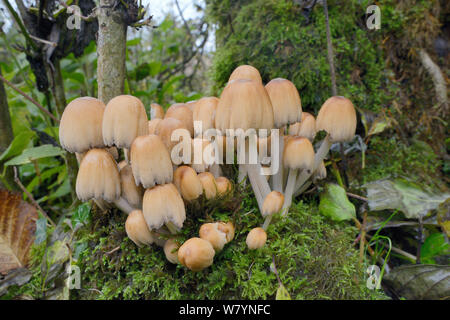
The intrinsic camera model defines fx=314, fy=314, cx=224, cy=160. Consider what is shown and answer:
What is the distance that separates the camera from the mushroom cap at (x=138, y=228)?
4.03 feet

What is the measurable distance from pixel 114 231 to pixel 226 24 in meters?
1.94

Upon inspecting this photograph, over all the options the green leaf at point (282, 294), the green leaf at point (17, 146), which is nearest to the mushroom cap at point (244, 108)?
the green leaf at point (282, 294)

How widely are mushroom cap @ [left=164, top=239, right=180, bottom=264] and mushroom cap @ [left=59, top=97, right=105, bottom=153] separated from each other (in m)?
0.50

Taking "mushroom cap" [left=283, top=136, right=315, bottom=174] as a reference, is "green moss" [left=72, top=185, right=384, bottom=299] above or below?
below

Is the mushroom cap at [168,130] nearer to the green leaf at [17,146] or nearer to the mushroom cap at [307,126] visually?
the mushroom cap at [307,126]

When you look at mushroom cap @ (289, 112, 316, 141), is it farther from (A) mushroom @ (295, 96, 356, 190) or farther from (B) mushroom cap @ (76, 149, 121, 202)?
(B) mushroom cap @ (76, 149, 121, 202)

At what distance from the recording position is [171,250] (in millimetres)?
1254

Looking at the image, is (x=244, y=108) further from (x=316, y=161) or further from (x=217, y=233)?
(x=316, y=161)

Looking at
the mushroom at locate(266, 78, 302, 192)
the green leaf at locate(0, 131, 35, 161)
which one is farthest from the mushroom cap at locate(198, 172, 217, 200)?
the green leaf at locate(0, 131, 35, 161)

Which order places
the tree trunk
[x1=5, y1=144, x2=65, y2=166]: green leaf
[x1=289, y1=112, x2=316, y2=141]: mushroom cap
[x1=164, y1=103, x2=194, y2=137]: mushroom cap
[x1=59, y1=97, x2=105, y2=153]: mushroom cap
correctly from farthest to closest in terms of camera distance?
the tree trunk < [x1=5, y1=144, x2=65, y2=166]: green leaf < [x1=289, y1=112, x2=316, y2=141]: mushroom cap < [x1=164, y1=103, x2=194, y2=137]: mushroom cap < [x1=59, y1=97, x2=105, y2=153]: mushroom cap

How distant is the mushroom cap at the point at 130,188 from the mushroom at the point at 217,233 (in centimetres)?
32

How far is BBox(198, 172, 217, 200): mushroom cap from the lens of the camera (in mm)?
1358
